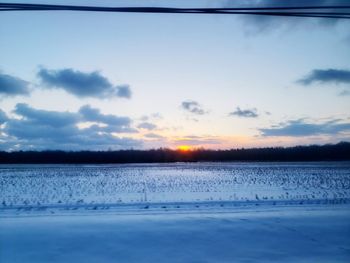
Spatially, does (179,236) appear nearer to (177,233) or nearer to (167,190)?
(177,233)

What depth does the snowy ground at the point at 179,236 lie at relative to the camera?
7.59 metres

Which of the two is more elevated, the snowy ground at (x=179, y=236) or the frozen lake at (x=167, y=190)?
the frozen lake at (x=167, y=190)

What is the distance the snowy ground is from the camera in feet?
24.9

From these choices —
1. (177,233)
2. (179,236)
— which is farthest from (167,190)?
(179,236)

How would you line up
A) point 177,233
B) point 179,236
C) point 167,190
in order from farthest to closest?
1. point 167,190
2. point 177,233
3. point 179,236

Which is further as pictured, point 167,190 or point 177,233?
point 167,190

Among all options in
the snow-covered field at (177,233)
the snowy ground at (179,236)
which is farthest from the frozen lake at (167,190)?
the snowy ground at (179,236)

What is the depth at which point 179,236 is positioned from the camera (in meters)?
9.11

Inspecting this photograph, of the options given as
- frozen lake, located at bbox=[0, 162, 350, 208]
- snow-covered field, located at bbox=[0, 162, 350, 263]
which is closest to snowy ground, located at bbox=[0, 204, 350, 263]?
snow-covered field, located at bbox=[0, 162, 350, 263]

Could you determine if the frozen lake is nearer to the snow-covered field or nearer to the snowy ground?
the snow-covered field

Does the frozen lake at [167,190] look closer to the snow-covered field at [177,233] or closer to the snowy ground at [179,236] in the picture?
the snow-covered field at [177,233]

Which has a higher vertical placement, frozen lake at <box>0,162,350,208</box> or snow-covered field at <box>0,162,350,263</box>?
frozen lake at <box>0,162,350,208</box>

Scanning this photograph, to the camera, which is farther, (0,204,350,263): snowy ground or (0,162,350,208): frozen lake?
(0,162,350,208): frozen lake

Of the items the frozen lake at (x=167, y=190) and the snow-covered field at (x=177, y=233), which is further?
the frozen lake at (x=167, y=190)
